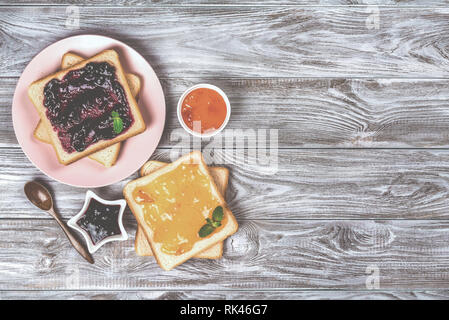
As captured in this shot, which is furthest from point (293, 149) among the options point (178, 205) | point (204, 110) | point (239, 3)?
point (239, 3)

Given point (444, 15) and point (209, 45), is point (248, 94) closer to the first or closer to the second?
point (209, 45)

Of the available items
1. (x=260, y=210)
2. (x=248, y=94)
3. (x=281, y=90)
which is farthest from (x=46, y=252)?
(x=281, y=90)

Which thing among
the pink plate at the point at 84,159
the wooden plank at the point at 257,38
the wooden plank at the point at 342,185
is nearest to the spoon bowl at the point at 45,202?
the pink plate at the point at 84,159

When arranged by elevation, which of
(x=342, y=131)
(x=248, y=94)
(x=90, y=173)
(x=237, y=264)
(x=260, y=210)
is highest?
(x=248, y=94)

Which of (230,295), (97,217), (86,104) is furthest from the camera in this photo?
(230,295)

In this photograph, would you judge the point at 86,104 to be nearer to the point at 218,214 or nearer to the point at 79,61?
the point at 79,61

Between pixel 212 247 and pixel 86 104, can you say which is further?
pixel 212 247

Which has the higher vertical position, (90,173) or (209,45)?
(209,45)

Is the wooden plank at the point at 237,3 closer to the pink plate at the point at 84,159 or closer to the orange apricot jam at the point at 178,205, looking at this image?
the pink plate at the point at 84,159
